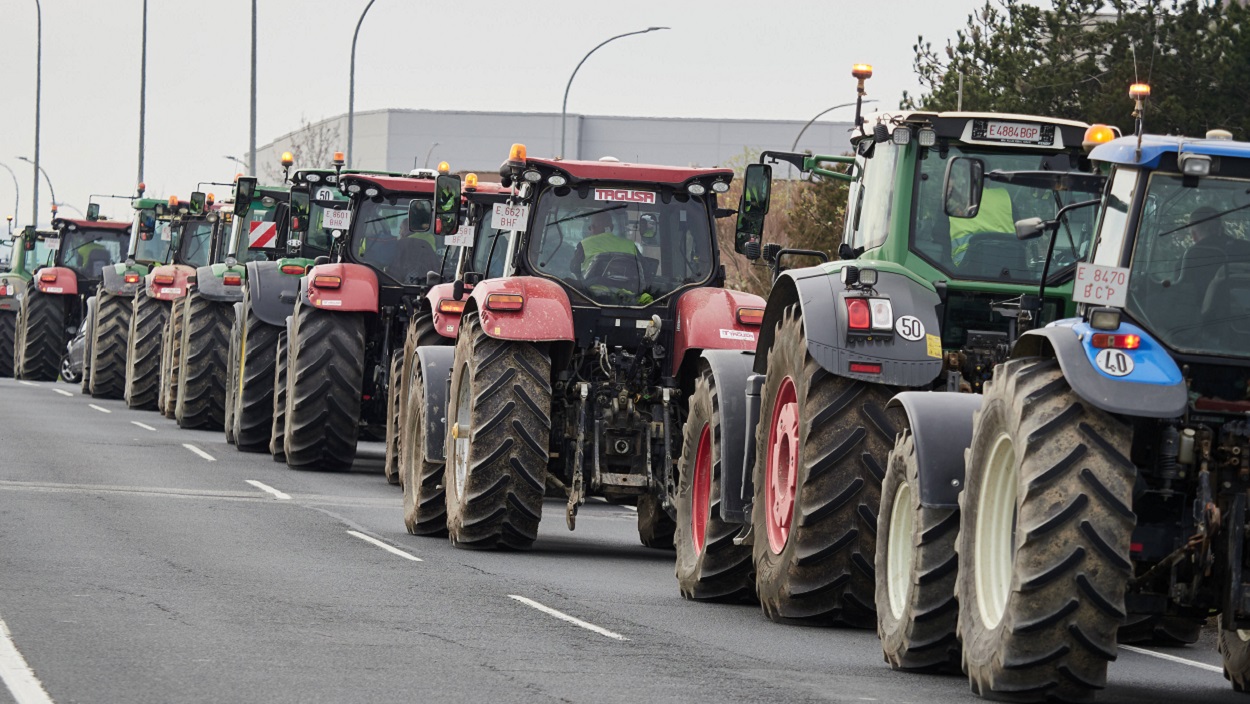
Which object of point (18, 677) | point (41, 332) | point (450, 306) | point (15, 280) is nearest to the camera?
point (18, 677)

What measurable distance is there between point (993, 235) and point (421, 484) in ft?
18.1

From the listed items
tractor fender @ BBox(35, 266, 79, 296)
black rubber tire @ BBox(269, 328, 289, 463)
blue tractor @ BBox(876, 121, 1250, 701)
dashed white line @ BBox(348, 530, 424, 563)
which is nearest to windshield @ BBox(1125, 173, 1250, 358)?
blue tractor @ BBox(876, 121, 1250, 701)

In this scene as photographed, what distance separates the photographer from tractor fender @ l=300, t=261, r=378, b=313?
2133 cm

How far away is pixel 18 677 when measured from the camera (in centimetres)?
876

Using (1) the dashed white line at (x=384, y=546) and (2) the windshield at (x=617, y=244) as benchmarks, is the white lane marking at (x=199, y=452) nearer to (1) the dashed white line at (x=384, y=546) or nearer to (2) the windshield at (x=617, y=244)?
(1) the dashed white line at (x=384, y=546)

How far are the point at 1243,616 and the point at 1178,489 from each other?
58 centimetres

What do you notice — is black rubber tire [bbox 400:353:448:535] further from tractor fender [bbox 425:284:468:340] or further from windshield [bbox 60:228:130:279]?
windshield [bbox 60:228:130:279]

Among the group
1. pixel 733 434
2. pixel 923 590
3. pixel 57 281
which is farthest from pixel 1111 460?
pixel 57 281

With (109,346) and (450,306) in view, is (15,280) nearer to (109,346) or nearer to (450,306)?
(109,346)

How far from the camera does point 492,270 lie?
18906 mm

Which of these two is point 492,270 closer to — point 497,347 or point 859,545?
point 497,347

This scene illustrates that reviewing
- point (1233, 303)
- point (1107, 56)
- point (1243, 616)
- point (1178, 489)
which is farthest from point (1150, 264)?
point (1107, 56)

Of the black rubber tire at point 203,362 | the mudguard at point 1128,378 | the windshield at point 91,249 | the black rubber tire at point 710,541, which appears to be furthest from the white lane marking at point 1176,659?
the windshield at point 91,249

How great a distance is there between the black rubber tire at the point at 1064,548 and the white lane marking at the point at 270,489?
11.2m
